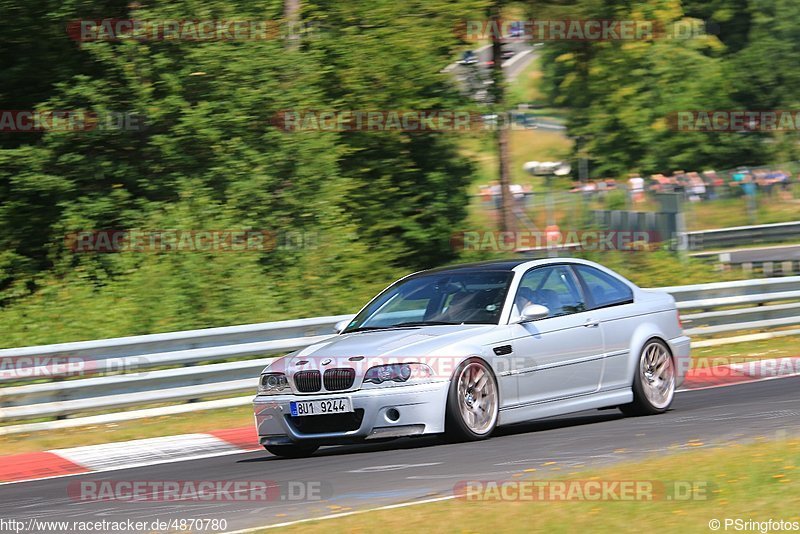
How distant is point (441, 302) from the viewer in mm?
10383

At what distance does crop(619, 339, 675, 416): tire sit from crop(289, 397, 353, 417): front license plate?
9.87ft

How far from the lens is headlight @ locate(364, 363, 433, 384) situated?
9.25 m

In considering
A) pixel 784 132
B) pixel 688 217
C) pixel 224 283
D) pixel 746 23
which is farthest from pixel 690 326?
pixel 746 23

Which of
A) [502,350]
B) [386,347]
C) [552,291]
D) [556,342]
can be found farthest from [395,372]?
[552,291]

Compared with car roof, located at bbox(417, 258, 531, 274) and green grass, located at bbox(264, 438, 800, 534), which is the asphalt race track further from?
car roof, located at bbox(417, 258, 531, 274)

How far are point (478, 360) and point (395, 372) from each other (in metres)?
0.69

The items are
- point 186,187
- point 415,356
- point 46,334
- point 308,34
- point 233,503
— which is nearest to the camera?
point 233,503

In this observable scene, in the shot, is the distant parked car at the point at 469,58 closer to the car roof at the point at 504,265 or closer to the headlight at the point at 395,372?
the car roof at the point at 504,265

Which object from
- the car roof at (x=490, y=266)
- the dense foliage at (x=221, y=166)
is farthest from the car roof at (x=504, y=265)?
the dense foliage at (x=221, y=166)

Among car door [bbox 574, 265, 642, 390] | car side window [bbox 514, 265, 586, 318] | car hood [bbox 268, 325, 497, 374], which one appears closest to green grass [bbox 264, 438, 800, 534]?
car hood [bbox 268, 325, 497, 374]

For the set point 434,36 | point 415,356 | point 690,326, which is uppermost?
point 434,36

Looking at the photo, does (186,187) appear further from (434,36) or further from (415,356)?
(415,356)

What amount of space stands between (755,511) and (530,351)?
13.4ft

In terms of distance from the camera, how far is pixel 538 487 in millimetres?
6996
